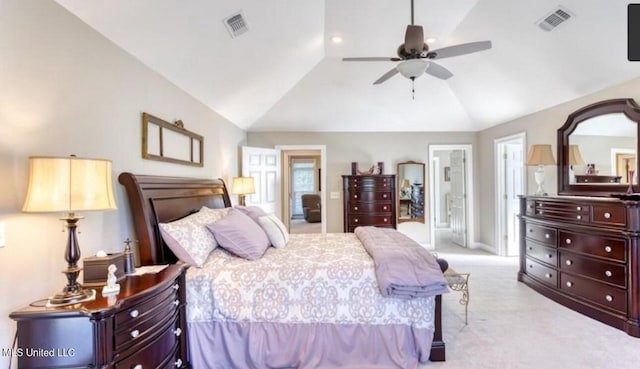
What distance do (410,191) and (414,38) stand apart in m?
4.17

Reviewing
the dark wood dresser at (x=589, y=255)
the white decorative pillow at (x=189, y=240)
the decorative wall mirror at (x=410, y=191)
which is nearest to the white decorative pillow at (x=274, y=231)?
the white decorative pillow at (x=189, y=240)

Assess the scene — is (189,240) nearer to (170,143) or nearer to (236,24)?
(170,143)

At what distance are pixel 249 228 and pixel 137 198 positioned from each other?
0.89 metres

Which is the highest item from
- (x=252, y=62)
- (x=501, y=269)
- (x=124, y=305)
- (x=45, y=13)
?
(x=252, y=62)

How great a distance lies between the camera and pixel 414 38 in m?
2.56

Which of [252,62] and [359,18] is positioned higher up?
[359,18]

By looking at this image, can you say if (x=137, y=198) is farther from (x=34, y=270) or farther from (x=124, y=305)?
(x=124, y=305)

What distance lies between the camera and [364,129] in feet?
20.5

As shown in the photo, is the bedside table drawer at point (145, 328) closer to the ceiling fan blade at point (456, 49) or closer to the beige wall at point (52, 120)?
the beige wall at point (52, 120)

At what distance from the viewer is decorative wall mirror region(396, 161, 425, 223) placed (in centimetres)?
629

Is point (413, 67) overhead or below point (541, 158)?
overhead

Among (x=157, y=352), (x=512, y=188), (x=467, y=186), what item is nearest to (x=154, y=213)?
(x=157, y=352)

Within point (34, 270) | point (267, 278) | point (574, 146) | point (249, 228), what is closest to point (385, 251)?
point (267, 278)

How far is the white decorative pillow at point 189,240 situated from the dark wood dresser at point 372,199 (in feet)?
11.7
